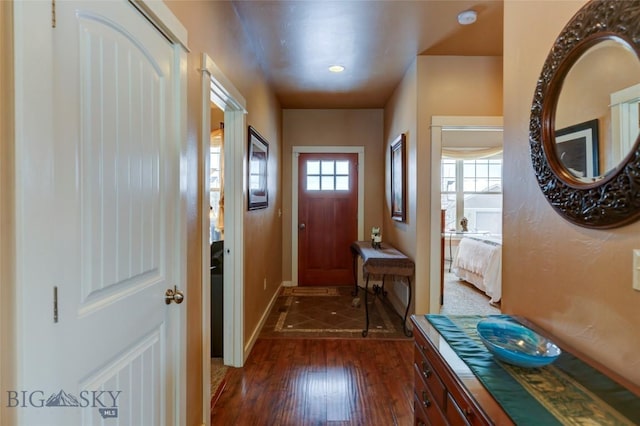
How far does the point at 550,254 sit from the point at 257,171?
2478 millimetres

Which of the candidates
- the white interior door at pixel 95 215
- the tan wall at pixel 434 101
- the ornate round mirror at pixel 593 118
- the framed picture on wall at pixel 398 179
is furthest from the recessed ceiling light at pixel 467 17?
the white interior door at pixel 95 215

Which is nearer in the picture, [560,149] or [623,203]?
[623,203]

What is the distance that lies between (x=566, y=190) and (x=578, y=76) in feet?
1.30

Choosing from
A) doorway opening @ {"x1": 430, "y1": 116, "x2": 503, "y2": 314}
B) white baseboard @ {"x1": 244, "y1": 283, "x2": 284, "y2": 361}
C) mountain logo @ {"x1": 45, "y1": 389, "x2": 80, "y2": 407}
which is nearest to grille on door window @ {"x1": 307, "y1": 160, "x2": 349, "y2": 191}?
doorway opening @ {"x1": 430, "y1": 116, "x2": 503, "y2": 314}

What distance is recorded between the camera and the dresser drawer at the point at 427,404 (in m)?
1.16

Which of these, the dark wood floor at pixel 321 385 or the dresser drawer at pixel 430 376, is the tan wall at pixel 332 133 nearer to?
the dark wood floor at pixel 321 385

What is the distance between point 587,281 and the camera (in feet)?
3.50

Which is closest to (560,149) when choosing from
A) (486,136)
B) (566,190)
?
(566,190)

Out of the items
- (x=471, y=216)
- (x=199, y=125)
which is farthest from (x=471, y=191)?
(x=199, y=125)

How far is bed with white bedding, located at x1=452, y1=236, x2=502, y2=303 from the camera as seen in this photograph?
13.6 ft

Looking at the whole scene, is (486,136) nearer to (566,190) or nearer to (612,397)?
(566,190)

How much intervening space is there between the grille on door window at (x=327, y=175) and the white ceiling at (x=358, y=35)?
1408 millimetres

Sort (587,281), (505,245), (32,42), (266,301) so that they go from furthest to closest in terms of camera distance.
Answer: (266,301) < (505,245) < (587,281) < (32,42)

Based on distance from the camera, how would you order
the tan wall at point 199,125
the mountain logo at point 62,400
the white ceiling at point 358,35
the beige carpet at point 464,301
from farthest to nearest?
the beige carpet at point 464,301 < the white ceiling at point 358,35 < the tan wall at point 199,125 < the mountain logo at point 62,400
